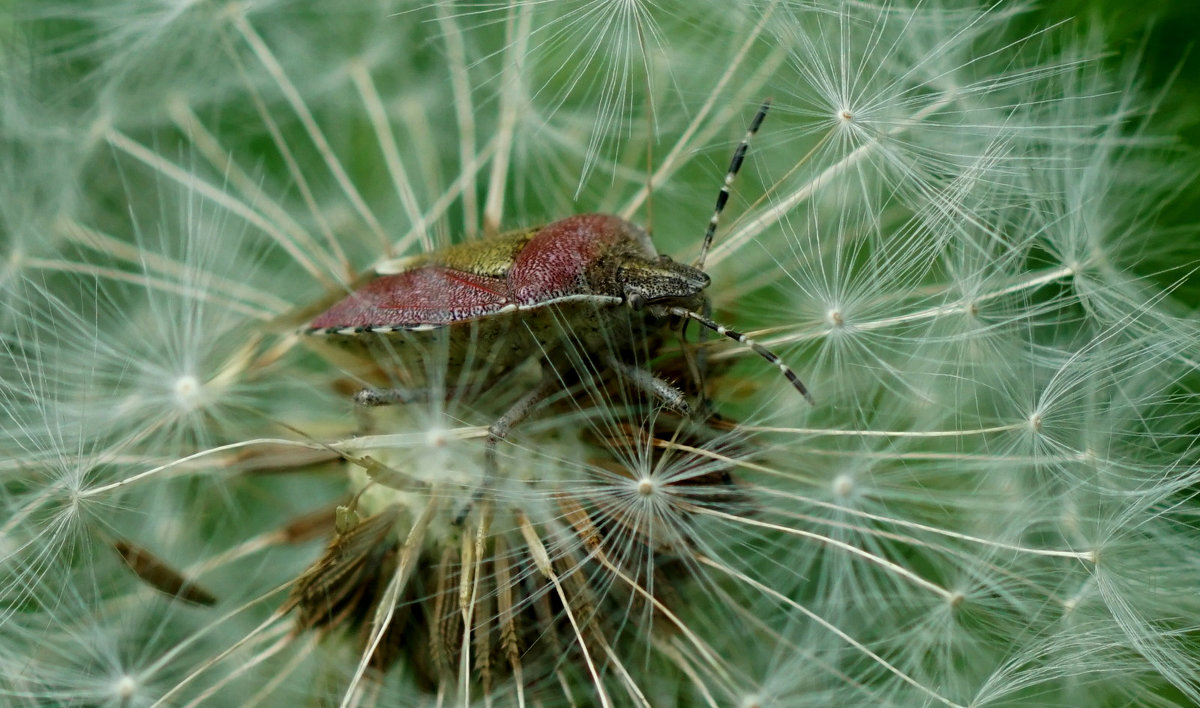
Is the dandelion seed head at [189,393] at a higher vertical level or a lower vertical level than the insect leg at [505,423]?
higher

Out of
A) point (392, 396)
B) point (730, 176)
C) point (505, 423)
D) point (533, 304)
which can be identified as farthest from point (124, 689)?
point (730, 176)

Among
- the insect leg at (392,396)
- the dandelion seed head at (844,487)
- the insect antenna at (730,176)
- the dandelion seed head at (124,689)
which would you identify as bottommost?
the dandelion seed head at (124,689)

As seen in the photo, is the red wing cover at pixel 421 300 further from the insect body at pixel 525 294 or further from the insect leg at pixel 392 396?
the insect leg at pixel 392 396

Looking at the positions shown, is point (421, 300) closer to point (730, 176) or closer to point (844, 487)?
point (730, 176)

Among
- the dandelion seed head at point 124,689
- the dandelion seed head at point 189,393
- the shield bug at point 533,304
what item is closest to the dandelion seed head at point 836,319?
the shield bug at point 533,304

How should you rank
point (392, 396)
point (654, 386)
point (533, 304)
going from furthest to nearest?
point (392, 396)
point (654, 386)
point (533, 304)

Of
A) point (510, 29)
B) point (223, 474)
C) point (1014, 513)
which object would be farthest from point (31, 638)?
point (1014, 513)

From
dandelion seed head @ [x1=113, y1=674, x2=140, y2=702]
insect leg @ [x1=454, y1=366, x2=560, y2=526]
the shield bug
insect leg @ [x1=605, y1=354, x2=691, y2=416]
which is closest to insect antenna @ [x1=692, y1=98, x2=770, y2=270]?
the shield bug

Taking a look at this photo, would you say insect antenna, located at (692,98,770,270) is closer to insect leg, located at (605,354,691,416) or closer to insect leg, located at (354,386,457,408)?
insect leg, located at (605,354,691,416)

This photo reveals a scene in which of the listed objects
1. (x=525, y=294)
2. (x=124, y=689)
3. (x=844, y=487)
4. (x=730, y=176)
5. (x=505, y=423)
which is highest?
(x=730, y=176)
